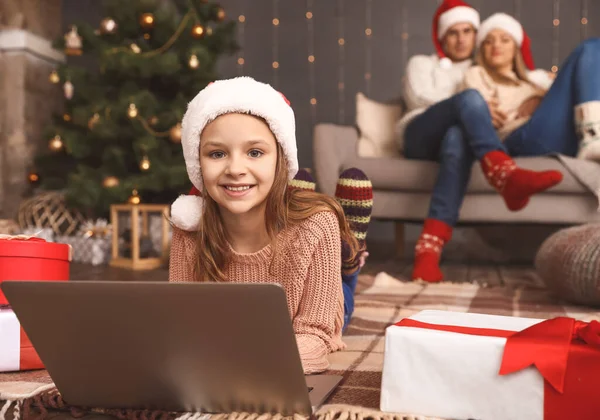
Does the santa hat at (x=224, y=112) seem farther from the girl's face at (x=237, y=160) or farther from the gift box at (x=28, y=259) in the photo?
the gift box at (x=28, y=259)

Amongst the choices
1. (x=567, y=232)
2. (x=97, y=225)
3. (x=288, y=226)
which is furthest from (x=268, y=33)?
(x=288, y=226)

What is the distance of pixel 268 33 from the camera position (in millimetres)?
3348

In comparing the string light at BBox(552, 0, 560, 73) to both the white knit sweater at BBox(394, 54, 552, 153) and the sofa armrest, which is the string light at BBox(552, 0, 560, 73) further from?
the sofa armrest

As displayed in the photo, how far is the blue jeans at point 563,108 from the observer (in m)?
1.99

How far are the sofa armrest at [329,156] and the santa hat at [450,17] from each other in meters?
0.54

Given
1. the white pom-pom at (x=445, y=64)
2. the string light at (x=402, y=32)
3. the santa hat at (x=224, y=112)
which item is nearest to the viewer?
the santa hat at (x=224, y=112)

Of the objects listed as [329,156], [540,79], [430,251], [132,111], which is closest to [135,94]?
[132,111]

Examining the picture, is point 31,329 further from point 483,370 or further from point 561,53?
point 561,53

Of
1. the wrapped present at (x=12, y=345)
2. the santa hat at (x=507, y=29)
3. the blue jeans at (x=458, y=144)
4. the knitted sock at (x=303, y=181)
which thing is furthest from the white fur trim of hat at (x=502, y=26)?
the wrapped present at (x=12, y=345)

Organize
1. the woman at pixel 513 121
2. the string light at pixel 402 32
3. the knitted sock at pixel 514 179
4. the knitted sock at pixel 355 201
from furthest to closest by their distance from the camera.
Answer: the string light at pixel 402 32 < the woman at pixel 513 121 < the knitted sock at pixel 514 179 < the knitted sock at pixel 355 201

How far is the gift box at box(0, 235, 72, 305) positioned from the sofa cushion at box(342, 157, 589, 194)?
1408mm

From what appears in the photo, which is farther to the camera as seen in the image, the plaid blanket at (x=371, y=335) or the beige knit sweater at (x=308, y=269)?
the beige knit sweater at (x=308, y=269)

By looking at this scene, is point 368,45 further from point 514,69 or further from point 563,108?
point 563,108

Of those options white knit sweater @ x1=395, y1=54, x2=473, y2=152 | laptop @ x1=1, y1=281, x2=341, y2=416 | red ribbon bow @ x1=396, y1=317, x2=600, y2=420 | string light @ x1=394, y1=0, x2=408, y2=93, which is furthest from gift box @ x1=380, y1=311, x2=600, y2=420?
string light @ x1=394, y1=0, x2=408, y2=93
